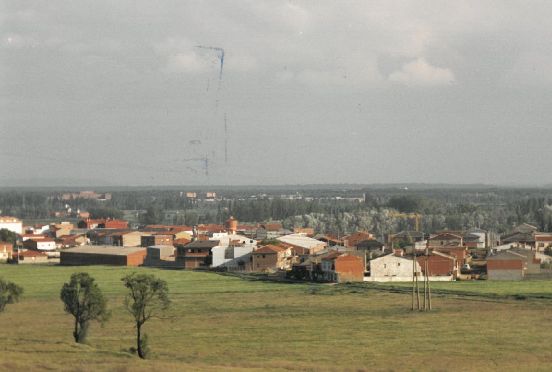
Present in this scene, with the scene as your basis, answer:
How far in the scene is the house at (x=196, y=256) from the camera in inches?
3280

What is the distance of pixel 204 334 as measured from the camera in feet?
126

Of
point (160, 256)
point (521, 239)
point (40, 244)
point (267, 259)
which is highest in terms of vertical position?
point (521, 239)

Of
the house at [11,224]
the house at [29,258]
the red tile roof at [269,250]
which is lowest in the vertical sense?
the house at [29,258]

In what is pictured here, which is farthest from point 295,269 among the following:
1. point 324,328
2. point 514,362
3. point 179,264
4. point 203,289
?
point 514,362

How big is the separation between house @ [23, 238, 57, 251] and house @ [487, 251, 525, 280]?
2163 inches

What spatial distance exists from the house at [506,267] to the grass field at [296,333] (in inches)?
410

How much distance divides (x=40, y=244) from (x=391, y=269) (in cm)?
5146

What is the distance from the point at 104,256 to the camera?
3445 inches

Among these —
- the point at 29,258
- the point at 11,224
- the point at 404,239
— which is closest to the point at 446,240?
the point at 404,239

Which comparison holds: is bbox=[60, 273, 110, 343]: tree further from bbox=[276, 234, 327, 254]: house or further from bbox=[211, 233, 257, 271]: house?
bbox=[276, 234, 327, 254]: house

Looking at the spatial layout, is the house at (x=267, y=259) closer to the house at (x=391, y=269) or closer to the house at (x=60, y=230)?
the house at (x=391, y=269)

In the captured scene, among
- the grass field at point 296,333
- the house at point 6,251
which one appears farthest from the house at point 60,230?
the grass field at point 296,333

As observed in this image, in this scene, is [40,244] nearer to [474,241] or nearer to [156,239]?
[156,239]

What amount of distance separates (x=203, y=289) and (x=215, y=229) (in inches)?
2241
